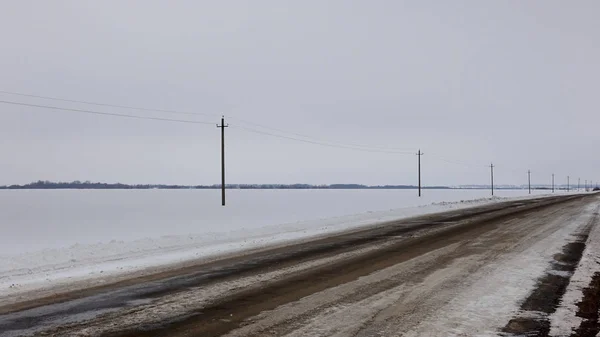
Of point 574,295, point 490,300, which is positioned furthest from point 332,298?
point 574,295

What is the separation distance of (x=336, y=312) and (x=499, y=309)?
219cm

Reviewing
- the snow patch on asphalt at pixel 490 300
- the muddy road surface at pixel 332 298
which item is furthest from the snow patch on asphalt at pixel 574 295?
the snow patch on asphalt at pixel 490 300

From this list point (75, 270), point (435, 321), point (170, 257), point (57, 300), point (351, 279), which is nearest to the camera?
point (435, 321)

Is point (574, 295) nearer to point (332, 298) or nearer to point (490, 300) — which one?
point (490, 300)

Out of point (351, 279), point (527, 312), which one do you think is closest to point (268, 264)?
point (351, 279)

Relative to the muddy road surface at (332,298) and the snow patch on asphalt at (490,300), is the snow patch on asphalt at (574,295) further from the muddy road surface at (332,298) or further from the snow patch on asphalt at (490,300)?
the snow patch on asphalt at (490,300)

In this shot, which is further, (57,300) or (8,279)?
(8,279)

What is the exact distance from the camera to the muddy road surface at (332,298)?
5.84 metres

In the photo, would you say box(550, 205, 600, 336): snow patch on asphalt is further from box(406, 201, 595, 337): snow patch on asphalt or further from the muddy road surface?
box(406, 201, 595, 337): snow patch on asphalt

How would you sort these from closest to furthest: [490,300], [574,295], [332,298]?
[490,300] → [332,298] → [574,295]

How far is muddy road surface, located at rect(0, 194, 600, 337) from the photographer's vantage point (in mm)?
5836

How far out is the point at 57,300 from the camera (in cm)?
746

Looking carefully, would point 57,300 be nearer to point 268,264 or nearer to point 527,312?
point 268,264

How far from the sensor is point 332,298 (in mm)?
7391
